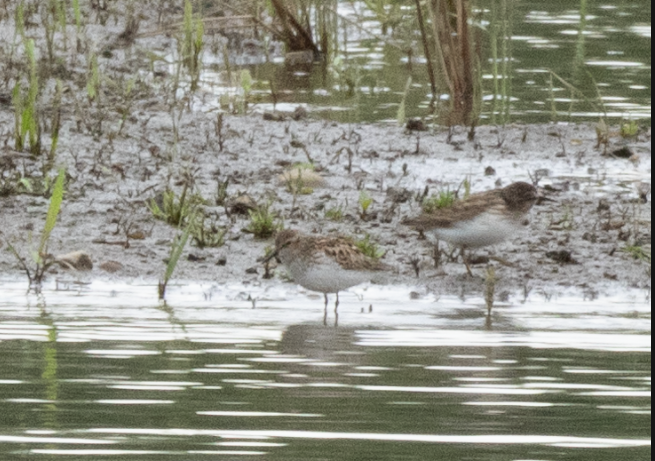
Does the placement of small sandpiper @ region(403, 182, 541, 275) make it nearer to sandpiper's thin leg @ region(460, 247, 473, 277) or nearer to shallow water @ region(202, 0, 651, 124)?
sandpiper's thin leg @ region(460, 247, 473, 277)

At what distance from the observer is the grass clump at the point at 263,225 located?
858 cm

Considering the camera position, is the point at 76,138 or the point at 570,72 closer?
the point at 76,138

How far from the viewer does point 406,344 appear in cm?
641

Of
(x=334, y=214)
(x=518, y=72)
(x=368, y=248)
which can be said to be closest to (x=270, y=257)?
(x=368, y=248)

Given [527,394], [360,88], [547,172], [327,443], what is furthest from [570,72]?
[327,443]

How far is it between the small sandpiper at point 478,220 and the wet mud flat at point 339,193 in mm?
188

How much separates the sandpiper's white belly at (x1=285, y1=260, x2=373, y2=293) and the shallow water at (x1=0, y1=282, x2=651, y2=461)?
0.13m

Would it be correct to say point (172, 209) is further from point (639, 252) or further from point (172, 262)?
point (639, 252)

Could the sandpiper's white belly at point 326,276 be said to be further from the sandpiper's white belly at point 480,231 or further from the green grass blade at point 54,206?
the green grass blade at point 54,206

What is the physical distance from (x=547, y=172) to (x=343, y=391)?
193 inches

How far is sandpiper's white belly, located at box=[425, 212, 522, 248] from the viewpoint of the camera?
802 centimetres

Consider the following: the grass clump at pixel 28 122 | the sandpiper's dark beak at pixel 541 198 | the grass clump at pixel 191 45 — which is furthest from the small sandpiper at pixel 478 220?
the grass clump at pixel 191 45

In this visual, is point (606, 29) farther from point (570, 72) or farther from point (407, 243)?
point (407, 243)

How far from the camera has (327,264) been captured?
23.9 feet
